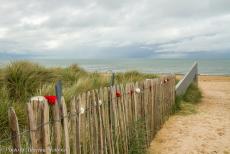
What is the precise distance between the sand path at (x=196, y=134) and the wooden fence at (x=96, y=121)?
0.96ft

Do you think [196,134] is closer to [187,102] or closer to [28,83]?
[28,83]

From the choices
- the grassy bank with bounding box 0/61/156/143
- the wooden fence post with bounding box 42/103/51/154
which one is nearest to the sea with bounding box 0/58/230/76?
the grassy bank with bounding box 0/61/156/143

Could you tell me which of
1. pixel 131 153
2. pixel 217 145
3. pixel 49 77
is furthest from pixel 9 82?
pixel 217 145

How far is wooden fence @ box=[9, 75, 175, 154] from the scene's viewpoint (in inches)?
112

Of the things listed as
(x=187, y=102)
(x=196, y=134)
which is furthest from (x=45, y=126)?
(x=187, y=102)

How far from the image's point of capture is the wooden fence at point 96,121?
9.34 feet

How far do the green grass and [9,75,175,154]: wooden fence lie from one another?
2181 mm

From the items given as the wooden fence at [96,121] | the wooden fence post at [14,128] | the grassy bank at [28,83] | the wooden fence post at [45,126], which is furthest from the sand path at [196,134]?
the wooden fence post at [14,128]

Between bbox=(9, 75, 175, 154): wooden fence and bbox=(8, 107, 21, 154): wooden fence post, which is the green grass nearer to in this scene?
bbox=(9, 75, 175, 154): wooden fence

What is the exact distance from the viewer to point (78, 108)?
3.64 m

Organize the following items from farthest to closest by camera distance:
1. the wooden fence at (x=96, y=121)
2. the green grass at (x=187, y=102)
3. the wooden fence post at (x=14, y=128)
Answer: the green grass at (x=187, y=102), the wooden fence at (x=96, y=121), the wooden fence post at (x=14, y=128)

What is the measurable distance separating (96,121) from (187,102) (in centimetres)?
748

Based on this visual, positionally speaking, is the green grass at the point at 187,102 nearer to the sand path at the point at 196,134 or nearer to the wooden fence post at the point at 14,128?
the sand path at the point at 196,134

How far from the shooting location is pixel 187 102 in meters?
11.1
